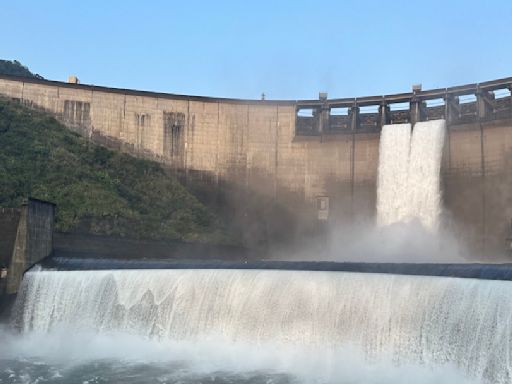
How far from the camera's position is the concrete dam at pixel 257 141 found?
3731 centimetres

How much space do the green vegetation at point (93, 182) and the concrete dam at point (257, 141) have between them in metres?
1.10

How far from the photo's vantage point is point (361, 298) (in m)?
16.3

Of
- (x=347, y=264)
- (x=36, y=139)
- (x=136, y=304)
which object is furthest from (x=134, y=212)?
(x=347, y=264)

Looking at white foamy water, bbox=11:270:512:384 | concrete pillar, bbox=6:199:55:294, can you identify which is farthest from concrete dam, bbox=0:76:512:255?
white foamy water, bbox=11:270:512:384

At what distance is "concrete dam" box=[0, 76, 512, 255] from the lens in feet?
122

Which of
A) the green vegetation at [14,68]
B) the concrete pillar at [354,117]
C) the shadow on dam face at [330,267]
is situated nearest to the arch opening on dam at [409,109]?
the concrete pillar at [354,117]

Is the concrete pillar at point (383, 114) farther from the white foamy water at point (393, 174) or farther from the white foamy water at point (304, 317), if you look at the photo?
the white foamy water at point (304, 317)

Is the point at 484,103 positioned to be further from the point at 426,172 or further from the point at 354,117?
the point at 354,117

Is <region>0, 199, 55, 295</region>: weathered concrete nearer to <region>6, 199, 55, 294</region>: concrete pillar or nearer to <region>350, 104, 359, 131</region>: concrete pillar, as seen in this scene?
<region>6, 199, 55, 294</region>: concrete pillar

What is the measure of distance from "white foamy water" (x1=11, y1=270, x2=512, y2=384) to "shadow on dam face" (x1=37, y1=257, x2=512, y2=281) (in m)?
1.02

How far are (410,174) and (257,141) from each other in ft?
34.3

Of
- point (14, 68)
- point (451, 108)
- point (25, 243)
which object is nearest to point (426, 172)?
point (451, 108)

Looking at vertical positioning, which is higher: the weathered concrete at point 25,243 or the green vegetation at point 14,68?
the green vegetation at point 14,68

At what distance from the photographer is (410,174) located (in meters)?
35.0
